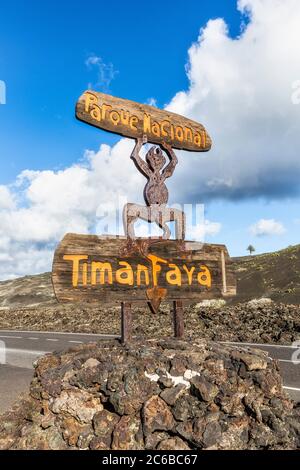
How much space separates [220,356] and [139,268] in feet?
5.77

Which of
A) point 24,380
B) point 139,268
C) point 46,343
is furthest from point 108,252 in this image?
Result: point 46,343

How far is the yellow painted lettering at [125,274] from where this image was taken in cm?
597

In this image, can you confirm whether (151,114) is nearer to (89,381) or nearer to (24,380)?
(89,381)

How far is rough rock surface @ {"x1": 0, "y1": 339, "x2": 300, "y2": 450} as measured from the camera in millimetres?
4523

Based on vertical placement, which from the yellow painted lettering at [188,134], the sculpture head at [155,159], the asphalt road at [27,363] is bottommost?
the asphalt road at [27,363]

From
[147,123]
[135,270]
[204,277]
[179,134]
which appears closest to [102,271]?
[135,270]

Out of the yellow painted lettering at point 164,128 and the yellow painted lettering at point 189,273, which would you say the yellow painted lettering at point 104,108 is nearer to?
the yellow painted lettering at point 164,128

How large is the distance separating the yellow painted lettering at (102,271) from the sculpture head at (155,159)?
2014mm

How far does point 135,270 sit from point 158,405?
2048mm

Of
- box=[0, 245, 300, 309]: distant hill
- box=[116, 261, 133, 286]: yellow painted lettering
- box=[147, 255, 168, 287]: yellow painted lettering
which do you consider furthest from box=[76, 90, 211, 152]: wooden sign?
box=[0, 245, 300, 309]: distant hill

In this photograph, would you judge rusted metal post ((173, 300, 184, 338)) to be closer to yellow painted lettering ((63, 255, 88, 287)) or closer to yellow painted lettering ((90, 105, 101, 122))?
yellow painted lettering ((63, 255, 88, 287))

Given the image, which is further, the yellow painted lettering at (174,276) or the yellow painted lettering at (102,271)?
the yellow painted lettering at (174,276)

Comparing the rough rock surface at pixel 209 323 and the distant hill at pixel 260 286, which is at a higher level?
the distant hill at pixel 260 286

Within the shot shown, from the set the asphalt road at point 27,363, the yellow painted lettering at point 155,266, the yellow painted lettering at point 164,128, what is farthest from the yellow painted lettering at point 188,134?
the asphalt road at point 27,363
